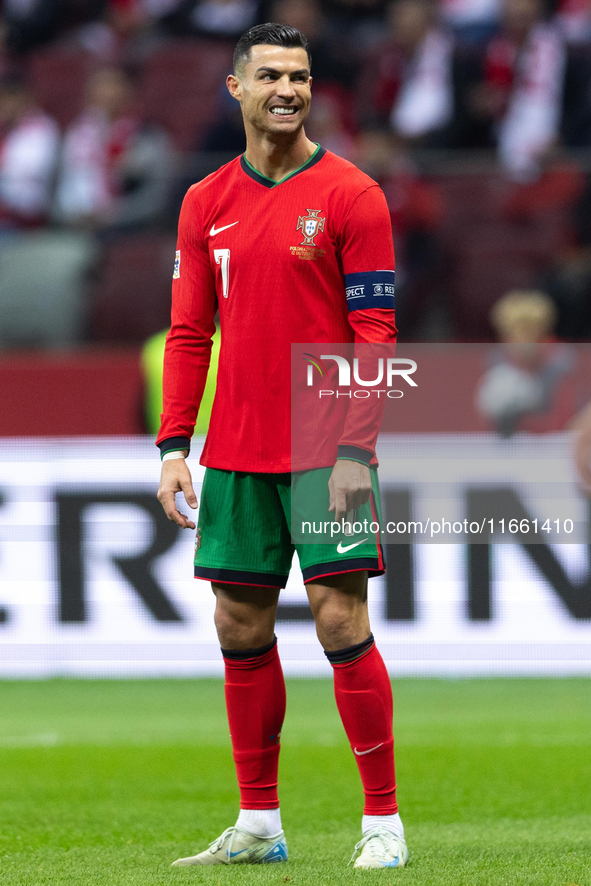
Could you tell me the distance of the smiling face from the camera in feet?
10.2

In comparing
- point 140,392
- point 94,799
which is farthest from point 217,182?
point 140,392

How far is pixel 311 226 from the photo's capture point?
310cm

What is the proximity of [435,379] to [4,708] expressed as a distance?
272cm

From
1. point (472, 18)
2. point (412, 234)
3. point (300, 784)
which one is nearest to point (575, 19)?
point (472, 18)

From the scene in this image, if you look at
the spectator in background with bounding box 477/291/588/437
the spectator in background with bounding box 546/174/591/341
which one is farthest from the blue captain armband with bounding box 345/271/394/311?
the spectator in background with bounding box 546/174/591/341

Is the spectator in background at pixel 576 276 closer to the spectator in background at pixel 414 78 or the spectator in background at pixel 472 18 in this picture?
the spectator in background at pixel 414 78

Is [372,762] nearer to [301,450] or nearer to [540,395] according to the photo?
[301,450]

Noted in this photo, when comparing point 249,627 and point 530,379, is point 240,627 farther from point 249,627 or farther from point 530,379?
point 530,379

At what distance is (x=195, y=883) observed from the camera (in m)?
2.93

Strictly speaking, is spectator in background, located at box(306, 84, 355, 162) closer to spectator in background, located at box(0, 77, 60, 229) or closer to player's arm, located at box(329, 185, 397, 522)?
spectator in background, located at box(0, 77, 60, 229)

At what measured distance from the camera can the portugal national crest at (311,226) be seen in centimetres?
310

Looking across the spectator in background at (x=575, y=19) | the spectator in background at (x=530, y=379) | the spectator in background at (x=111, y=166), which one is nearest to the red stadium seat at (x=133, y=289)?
the spectator in background at (x=111, y=166)

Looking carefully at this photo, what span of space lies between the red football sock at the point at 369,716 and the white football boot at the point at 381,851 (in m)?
0.06

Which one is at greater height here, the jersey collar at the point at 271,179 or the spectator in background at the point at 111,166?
the spectator in background at the point at 111,166
